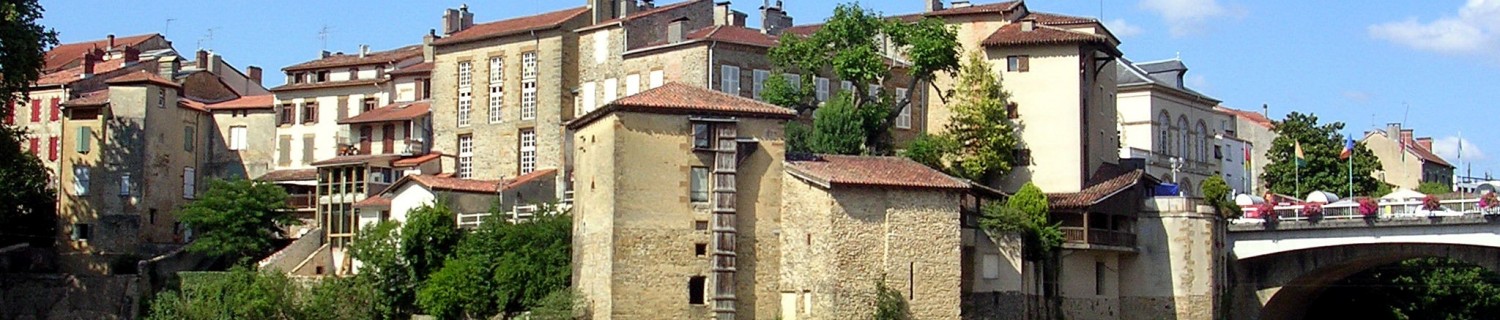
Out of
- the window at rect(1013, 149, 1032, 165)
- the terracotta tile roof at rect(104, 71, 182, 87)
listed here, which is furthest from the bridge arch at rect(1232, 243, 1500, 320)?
the terracotta tile roof at rect(104, 71, 182, 87)

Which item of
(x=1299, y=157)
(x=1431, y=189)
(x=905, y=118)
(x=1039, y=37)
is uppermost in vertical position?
(x=1039, y=37)

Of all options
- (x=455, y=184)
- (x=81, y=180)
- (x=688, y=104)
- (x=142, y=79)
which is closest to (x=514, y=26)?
(x=455, y=184)

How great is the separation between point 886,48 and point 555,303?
21114mm

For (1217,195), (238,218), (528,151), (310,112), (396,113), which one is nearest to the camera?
(1217,195)

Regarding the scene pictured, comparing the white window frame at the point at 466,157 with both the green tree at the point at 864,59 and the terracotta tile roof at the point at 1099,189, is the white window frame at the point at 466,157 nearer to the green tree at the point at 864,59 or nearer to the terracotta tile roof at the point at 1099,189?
the green tree at the point at 864,59

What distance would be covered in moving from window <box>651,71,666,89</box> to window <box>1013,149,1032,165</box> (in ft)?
35.9

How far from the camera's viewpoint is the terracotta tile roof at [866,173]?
49500 millimetres

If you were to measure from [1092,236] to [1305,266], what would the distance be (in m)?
11.0

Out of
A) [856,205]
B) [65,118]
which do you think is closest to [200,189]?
[65,118]

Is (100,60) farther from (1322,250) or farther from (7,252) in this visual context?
(1322,250)

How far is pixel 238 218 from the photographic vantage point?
65.1m

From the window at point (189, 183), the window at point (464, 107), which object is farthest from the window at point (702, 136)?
the window at point (189, 183)

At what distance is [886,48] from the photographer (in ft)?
223

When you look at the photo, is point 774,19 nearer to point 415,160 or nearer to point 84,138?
point 415,160
